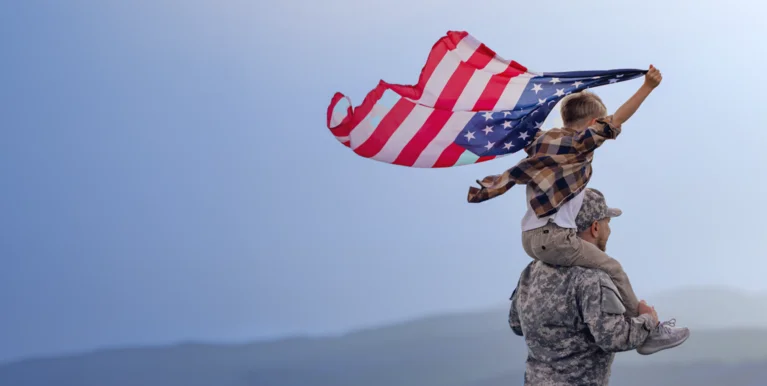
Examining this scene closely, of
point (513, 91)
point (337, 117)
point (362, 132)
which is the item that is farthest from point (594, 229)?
point (337, 117)

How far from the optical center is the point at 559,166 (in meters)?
2.92

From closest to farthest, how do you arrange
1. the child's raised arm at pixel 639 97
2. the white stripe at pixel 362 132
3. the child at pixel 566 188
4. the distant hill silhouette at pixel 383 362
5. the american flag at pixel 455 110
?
the child's raised arm at pixel 639 97
the child at pixel 566 188
the american flag at pixel 455 110
the white stripe at pixel 362 132
the distant hill silhouette at pixel 383 362

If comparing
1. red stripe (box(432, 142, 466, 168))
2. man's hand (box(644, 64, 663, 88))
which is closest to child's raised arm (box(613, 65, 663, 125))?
Answer: man's hand (box(644, 64, 663, 88))

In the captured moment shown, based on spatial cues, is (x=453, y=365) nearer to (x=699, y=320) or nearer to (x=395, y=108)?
(x=699, y=320)

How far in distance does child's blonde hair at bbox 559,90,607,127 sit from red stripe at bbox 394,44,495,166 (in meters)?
0.38

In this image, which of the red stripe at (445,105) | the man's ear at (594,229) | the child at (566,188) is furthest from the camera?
the red stripe at (445,105)

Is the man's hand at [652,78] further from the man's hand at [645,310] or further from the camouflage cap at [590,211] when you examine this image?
the man's hand at [645,310]

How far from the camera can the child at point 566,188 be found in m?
2.87

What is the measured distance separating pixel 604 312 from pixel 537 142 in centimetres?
58

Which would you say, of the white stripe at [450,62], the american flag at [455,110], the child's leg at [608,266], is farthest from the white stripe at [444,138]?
the child's leg at [608,266]

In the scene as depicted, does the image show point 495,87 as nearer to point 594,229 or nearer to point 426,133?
point 426,133

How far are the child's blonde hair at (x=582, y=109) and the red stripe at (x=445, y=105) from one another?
0.38 meters

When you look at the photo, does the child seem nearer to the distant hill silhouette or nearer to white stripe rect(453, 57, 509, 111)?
white stripe rect(453, 57, 509, 111)

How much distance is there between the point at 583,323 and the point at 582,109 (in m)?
0.67
